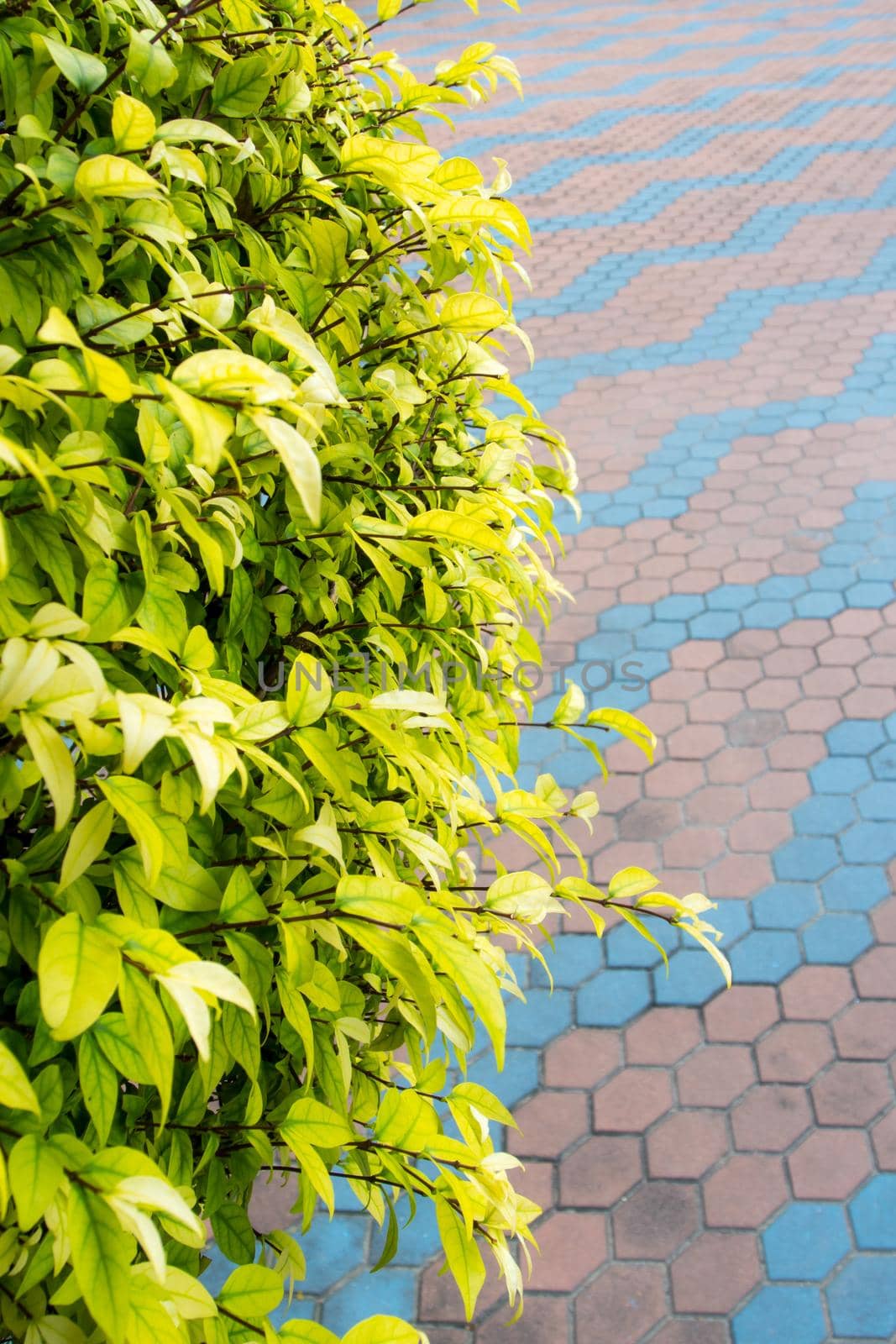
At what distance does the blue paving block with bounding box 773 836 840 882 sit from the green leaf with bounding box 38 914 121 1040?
3048 mm

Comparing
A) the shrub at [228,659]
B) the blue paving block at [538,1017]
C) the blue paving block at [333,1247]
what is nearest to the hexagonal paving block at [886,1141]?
the blue paving block at [538,1017]

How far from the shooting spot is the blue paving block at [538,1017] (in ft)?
10.7

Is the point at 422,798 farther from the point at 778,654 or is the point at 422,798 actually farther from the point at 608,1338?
the point at 778,654

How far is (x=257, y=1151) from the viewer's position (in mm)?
1319

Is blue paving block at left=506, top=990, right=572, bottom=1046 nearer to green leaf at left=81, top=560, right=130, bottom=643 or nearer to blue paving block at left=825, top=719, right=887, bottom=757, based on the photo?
blue paving block at left=825, top=719, right=887, bottom=757

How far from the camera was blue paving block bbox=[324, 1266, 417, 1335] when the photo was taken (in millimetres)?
2586

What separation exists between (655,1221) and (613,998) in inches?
27.3

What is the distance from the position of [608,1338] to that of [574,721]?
1.49 metres

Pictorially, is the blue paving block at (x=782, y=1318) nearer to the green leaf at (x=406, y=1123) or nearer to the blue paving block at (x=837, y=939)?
the blue paving block at (x=837, y=939)

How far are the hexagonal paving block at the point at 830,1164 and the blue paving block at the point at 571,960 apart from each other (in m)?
0.78

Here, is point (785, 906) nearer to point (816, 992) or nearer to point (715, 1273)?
point (816, 992)

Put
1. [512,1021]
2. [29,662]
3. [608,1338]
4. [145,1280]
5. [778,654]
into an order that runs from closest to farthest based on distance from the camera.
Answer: [29,662]
[145,1280]
[608,1338]
[512,1021]
[778,654]

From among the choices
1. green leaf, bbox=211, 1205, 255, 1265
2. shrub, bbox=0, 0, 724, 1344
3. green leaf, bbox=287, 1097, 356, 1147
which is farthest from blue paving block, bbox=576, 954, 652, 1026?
green leaf, bbox=287, 1097, 356, 1147

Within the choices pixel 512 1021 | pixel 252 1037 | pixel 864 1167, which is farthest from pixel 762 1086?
pixel 252 1037
